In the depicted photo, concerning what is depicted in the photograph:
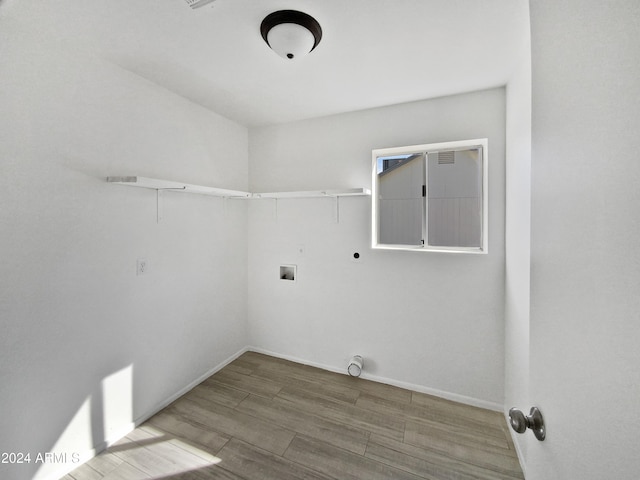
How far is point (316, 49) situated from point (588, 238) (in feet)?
5.63

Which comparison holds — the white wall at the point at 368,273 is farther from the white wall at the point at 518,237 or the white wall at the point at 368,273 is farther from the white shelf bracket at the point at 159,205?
the white shelf bracket at the point at 159,205

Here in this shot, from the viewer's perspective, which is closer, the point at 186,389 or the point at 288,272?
the point at 186,389

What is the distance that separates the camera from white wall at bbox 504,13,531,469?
5.00 ft

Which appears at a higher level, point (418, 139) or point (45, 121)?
point (418, 139)

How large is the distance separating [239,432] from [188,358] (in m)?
0.84

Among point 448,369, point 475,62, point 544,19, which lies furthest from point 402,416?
point 475,62

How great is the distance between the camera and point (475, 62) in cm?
172

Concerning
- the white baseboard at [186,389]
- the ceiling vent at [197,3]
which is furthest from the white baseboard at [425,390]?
the ceiling vent at [197,3]

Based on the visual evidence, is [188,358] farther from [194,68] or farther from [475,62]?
[475,62]

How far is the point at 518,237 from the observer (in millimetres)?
1701

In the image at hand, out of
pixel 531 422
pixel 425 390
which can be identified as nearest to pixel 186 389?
pixel 425 390

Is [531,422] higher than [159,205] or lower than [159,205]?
lower

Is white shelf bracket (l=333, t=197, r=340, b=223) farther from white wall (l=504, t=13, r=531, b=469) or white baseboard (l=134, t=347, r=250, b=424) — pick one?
white baseboard (l=134, t=347, r=250, b=424)

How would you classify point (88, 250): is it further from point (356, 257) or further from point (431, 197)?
point (431, 197)
